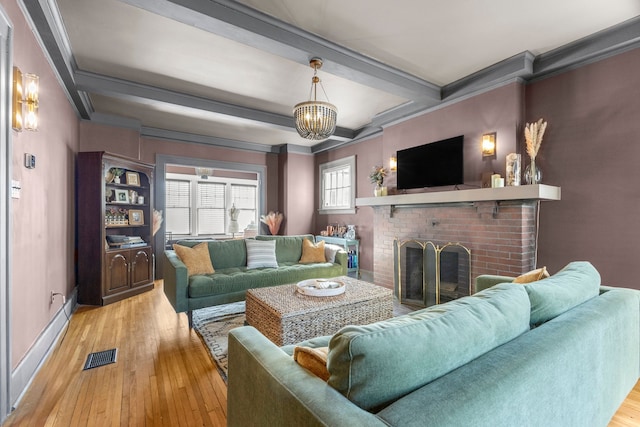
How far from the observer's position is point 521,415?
0.90 meters

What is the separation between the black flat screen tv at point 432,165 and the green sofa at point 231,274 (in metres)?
1.45

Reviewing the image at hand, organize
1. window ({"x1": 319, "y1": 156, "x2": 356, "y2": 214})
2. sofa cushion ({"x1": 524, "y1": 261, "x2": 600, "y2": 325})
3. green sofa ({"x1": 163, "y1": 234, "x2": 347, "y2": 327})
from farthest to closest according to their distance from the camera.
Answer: window ({"x1": 319, "y1": 156, "x2": 356, "y2": 214}) → green sofa ({"x1": 163, "y1": 234, "x2": 347, "y2": 327}) → sofa cushion ({"x1": 524, "y1": 261, "x2": 600, "y2": 325})

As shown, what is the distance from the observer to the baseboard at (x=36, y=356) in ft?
6.31

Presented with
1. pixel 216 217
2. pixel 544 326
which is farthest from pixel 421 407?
pixel 216 217

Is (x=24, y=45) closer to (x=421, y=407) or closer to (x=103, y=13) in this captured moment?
(x=103, y=13)

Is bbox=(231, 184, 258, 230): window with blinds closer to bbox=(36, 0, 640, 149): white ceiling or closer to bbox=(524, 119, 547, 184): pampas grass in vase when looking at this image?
bbox=(36, 0, 640, 149): white ceiling

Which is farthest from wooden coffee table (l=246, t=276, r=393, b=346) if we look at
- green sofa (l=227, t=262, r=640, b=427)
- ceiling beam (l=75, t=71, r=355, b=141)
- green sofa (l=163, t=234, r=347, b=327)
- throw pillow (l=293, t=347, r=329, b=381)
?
ceiling beam (l=75, t=71, r=355, b=141)

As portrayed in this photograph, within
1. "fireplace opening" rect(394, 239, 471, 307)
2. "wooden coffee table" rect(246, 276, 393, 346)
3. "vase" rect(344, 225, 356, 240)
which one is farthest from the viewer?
"vase" rect(344, 225, 356, 240)

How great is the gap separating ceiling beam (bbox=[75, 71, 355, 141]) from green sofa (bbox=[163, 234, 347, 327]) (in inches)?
71.3

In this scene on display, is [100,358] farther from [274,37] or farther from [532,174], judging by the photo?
[532,174]

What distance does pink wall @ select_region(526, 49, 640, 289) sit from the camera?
265 cm

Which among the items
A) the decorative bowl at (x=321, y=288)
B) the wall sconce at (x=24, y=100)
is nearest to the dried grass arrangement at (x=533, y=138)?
the decorative bowl at (x=321, y=288)

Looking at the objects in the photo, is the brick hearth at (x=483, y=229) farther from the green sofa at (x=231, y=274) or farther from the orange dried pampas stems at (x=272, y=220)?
the orange dried pampas stems at (x=272, y=220)

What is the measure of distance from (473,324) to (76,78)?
429 cm
